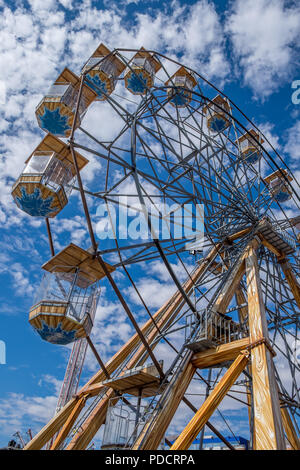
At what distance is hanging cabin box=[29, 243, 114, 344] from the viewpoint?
10391 millimetres

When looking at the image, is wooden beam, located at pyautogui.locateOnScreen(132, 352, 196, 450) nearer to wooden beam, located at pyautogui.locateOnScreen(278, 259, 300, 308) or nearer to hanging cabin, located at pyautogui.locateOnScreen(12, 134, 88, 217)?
hanging cabin, located at pyautogui.locateOnScreen(12, 134, 88, 217)

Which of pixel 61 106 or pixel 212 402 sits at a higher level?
pixel 61 106

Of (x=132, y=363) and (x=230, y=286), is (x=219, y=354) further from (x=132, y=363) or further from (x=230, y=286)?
(x=132, y=363)

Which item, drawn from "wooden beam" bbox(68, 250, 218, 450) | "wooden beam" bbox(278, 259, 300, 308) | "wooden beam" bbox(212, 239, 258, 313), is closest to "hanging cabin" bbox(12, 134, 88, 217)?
"wooden beam" bbox(68, 250, 218, 450)

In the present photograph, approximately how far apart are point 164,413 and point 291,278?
937 centimetres

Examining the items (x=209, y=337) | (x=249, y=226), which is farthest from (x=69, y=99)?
(x=209, y=337)

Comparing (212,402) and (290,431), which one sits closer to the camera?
(212,402)

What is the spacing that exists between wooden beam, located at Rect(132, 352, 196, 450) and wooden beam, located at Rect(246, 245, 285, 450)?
2.16m

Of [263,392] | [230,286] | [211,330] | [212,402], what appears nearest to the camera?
[263,392]

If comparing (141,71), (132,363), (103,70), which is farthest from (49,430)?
(141,71)

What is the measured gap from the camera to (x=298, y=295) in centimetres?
1561

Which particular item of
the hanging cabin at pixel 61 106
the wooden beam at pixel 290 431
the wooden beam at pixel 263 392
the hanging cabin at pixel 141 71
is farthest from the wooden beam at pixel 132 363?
the hanging cabin at pixel 141 71

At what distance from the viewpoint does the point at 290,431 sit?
1330cm
